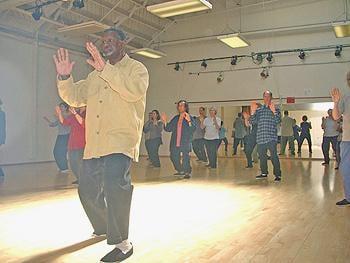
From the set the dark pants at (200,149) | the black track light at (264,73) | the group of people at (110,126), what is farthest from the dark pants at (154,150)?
the group of people at (110,126)

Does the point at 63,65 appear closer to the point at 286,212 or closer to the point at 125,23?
the point at 286,212

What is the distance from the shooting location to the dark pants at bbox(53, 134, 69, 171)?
23.7 ft

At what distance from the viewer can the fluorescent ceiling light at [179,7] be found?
6916 millimetres

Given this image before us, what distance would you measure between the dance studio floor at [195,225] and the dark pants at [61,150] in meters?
1.97

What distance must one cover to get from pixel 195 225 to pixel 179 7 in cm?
526

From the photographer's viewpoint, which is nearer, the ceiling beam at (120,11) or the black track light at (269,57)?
the ceiling beam at (120,11)

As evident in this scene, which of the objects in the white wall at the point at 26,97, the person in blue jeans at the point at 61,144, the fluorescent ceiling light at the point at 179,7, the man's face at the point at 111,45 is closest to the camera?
the man's face at the point at 111,45

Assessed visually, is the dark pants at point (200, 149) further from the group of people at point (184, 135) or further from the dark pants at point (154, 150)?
the dark pants at point (154, 150)

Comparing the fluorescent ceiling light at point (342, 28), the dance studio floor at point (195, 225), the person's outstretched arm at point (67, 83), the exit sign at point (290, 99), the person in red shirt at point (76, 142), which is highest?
the fluorescent ceiling light at point (342, 28)

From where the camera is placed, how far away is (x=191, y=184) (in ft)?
18.9

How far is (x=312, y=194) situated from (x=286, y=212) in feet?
4.26

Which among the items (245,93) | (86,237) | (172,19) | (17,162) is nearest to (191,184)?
(86,237)

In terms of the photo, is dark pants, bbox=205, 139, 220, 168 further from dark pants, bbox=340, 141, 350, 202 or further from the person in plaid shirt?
dark pants, bbox=340, 141, 350, 202

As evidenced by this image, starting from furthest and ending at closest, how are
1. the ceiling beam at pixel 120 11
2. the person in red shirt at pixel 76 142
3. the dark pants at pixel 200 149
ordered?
1. the ceiling beam at pixel 120 11
2. the dark pants at pixel 200 149
3. the person in red shirt at pixel 76 142
